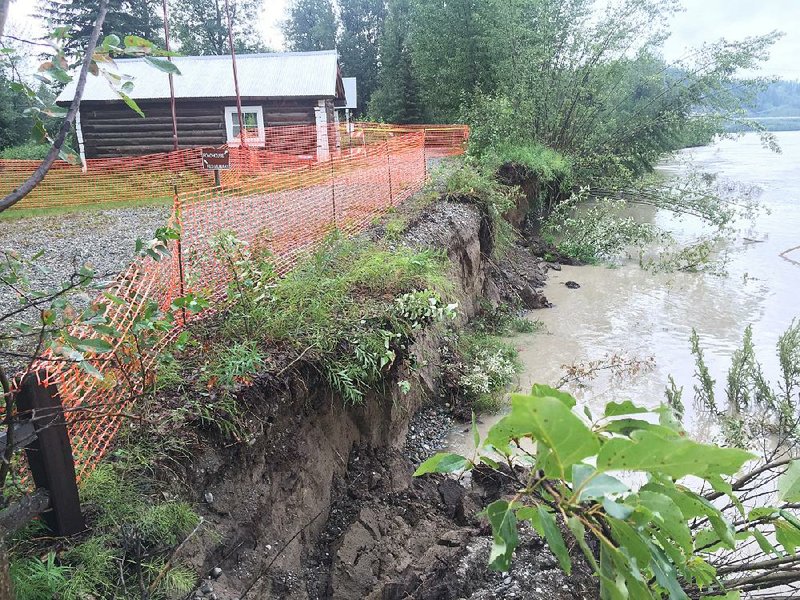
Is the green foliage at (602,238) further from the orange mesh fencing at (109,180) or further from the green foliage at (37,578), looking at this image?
the green foliage at (37,578)

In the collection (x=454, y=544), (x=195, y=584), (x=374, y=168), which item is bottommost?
(x=454, y=544)

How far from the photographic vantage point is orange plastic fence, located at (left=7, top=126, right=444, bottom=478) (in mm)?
2959

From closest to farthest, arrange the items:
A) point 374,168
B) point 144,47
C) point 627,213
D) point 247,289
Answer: point 144,47
point 247,289
point 374,168
point 627,213

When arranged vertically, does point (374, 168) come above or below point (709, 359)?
above

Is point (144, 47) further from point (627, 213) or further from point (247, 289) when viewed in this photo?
point (627, 213)

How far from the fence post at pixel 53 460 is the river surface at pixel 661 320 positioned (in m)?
3.70

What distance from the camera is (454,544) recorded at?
3.60 meters

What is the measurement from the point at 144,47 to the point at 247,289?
123 inches

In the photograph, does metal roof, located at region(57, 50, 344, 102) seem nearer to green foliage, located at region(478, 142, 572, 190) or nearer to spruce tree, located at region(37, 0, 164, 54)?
green foliage, located at region(478, 142, 572, 190)

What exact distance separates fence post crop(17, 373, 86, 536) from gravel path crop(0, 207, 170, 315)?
4.50 metres

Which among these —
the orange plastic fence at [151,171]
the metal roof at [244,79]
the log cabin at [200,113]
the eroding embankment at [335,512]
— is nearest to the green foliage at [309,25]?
the metal roof at [244,79]

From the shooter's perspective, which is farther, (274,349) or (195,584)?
(274,349)

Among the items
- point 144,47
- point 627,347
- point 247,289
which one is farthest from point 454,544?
point 627,347

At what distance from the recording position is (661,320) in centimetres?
1005
